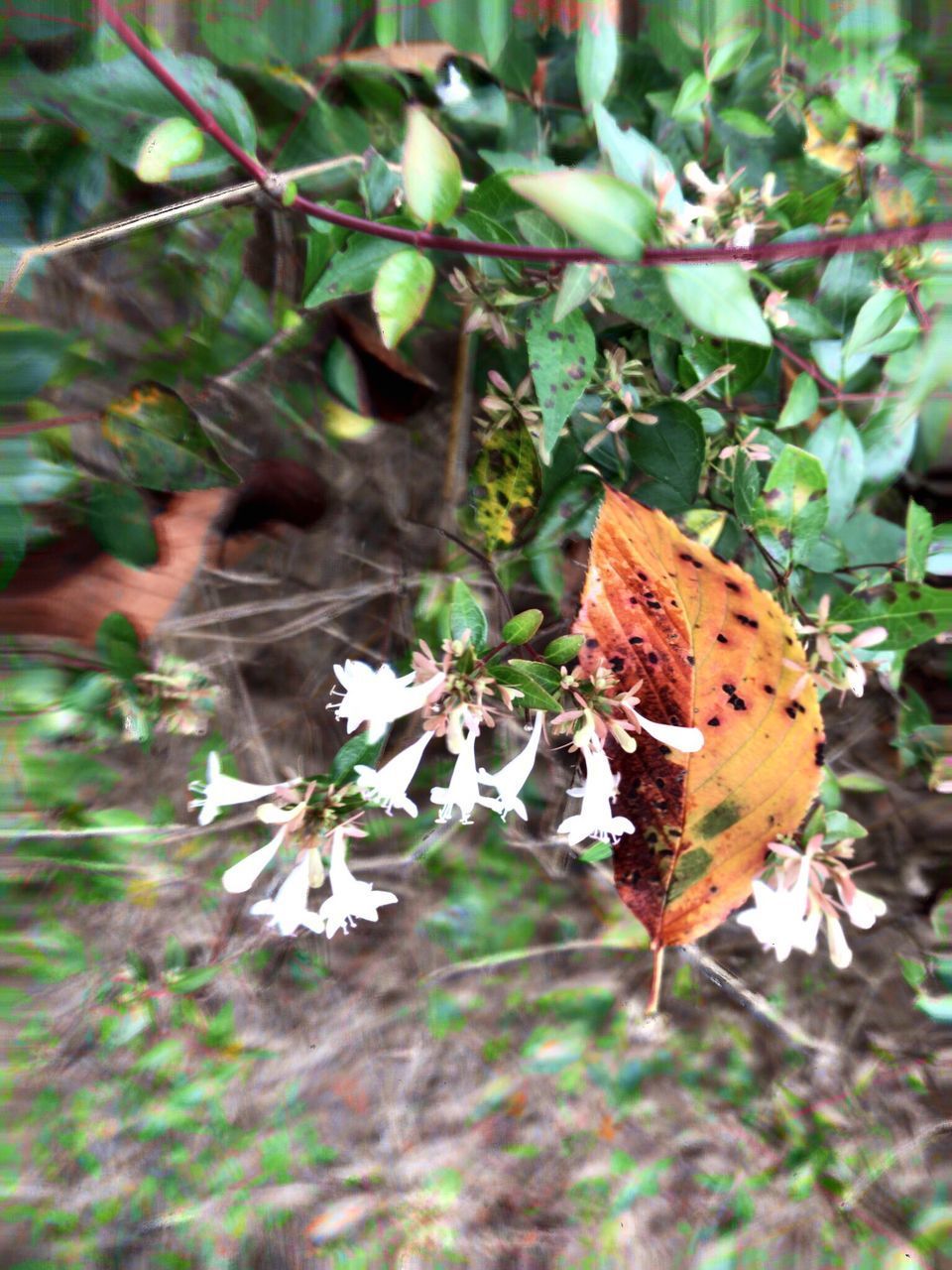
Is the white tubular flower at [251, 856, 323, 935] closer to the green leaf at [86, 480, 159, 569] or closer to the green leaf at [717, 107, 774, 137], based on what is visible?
the green leaf at [86, 480, 159, 569]

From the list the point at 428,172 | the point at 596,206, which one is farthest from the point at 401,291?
the point at 596,206

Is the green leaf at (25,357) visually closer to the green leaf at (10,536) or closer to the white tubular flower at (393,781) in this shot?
the green leaf at (10,536)

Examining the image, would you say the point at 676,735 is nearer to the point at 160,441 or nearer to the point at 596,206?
the point at 596,206

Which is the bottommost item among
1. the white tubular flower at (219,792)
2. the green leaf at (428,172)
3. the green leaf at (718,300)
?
the white tubular flower at (219,792)

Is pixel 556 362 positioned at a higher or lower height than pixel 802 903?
higher

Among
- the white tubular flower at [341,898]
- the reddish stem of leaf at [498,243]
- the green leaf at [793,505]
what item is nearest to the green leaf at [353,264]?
the reddish stem of leaf at [498,243]

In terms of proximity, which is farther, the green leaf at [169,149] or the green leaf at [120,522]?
the green leaf at [120,522]

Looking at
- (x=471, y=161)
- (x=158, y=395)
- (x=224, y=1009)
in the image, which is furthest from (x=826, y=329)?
(x=224, y=1009)
